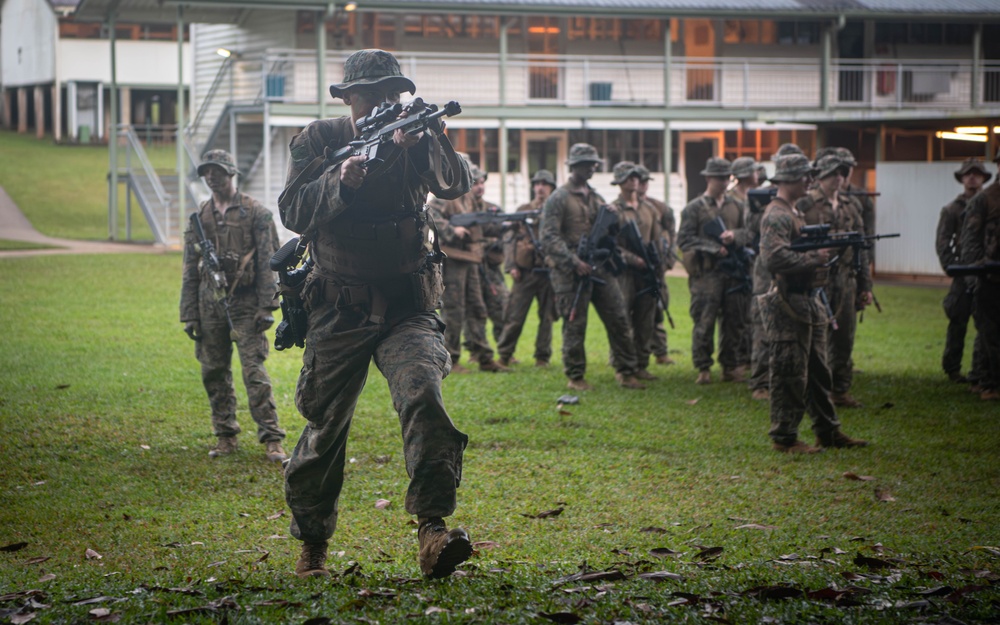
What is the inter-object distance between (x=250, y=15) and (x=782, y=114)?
46.7ft

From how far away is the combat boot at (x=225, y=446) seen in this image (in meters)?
9.26

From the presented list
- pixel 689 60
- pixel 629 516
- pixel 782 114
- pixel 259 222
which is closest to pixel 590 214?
pixel 259 222

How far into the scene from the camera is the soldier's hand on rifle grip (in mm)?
5316

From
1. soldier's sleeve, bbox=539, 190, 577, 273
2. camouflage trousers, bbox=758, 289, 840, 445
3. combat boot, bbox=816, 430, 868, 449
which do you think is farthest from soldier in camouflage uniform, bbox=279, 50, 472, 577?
soldier's sleeve, bbox=539, 190, 577, 273

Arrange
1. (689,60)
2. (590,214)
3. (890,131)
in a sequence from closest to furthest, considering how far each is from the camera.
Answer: (590,214), (890,131), (689,60)

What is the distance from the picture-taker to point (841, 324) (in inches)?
448

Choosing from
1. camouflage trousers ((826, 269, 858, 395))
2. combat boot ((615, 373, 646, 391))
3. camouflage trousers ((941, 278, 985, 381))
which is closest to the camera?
camouflage trousers ((826, 269, 858, 395))

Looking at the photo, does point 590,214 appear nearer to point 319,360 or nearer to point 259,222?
point 259,222

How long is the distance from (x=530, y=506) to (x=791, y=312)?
2713 millimetres

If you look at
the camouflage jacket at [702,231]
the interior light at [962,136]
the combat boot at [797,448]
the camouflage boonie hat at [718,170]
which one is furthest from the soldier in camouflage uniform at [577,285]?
the interior light at [962,136]

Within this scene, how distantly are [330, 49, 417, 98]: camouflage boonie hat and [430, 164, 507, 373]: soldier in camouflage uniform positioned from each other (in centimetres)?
787

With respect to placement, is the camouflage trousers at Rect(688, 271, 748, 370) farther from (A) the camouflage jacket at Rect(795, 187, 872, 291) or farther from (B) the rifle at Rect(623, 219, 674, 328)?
(A) the camouflage jacket at Rect(795, 187, 872, 291)

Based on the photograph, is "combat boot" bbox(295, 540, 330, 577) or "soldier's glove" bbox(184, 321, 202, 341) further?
"soldier's glove" bbox(184, 321, 202, 341)

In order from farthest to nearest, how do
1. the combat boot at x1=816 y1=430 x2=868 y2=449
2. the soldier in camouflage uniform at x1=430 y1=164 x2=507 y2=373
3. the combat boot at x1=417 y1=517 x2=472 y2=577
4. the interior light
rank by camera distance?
the interior light
the soldier in camouflage uniform at x1=430 y1=164 x2=507 y2=373
the combat boot at x1=816 y1=430 x2=868 y2=449
the combat boot at x1=417 y1=517 x2=472 y2=577
